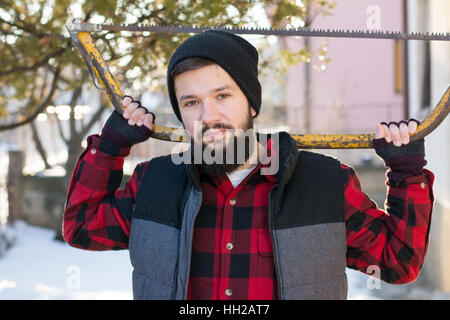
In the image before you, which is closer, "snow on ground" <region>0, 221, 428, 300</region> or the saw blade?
the saw blade

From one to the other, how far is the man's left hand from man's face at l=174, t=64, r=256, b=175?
55 cm

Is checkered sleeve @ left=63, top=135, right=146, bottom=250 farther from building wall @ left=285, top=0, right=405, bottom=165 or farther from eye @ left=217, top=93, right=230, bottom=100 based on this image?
building wall @ left=285, top=0, right=405, bottom=165

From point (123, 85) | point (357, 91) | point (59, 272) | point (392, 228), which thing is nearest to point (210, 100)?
point (392, 228)

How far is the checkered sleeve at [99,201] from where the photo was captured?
192 cm

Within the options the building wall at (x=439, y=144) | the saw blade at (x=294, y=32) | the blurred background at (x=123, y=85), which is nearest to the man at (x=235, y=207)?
the saw blade at (x=294, y=32)

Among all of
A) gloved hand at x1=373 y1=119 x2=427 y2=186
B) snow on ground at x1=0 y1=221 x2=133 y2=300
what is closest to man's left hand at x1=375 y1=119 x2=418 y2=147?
gloved hand at x1=373 y1=119 x2=427 y2=186

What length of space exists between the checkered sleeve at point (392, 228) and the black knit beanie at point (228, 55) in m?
0.51

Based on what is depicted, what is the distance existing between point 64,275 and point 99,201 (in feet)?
15.5

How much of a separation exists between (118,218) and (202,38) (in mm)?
817

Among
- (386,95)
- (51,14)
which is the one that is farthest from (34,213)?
(386,95)

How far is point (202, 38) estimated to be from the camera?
1.87m

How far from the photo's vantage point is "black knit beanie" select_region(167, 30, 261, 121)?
71.9 inches

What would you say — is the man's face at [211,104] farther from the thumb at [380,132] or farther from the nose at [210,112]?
the thumb at [380,132]
